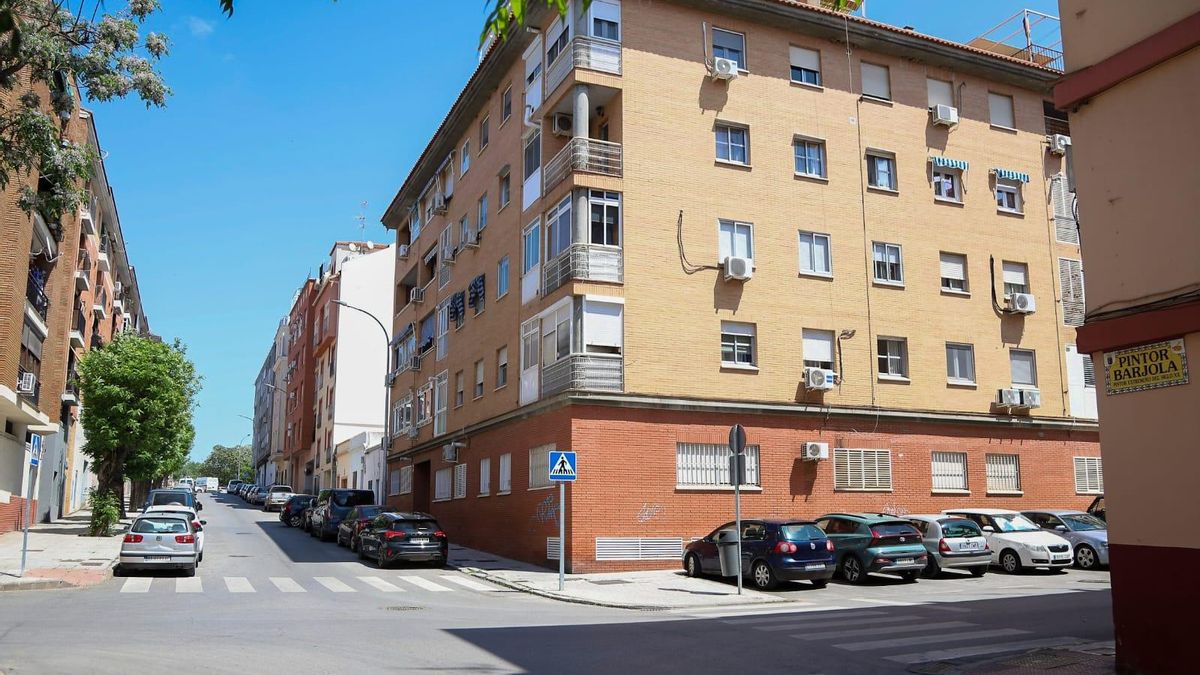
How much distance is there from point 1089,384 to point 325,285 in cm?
5139

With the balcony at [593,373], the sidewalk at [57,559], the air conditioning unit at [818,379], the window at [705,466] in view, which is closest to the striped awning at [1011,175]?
the air conditioning unit at [818,379]

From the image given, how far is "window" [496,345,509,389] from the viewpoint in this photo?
92.7 ft

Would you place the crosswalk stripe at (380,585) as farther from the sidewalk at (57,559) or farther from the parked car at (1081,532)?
the parked car at (1081,532)

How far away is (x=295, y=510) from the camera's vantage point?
4122 cm

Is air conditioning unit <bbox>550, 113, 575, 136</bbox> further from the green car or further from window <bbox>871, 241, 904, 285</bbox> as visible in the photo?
the green car

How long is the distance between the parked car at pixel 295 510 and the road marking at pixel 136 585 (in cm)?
2004

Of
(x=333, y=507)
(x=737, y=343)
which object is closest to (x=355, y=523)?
(x=333, y=507)

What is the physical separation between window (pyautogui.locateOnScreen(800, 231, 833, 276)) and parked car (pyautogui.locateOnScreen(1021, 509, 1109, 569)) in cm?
820

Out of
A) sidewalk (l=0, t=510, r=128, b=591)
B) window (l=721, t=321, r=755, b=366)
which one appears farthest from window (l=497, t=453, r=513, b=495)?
sidewalk (l=0, t=510, r=128, b=591)

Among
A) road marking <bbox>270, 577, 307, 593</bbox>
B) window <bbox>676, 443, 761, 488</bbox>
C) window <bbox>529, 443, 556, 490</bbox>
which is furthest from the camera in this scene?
window <bbox>529, 443, 556, 490</bbox>

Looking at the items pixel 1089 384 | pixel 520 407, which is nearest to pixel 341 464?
pixel 520 407

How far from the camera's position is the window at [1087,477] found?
28.7 m

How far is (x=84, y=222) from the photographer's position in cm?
4181

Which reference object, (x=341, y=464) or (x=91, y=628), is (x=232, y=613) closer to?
(x=91, y=628)
